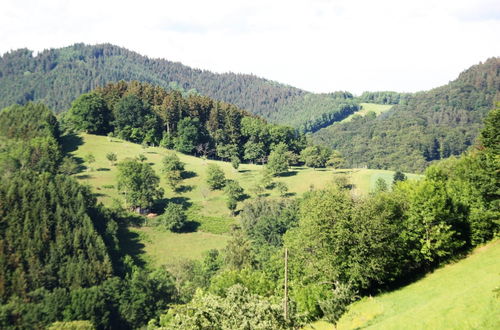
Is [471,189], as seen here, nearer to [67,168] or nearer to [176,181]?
[176,181]

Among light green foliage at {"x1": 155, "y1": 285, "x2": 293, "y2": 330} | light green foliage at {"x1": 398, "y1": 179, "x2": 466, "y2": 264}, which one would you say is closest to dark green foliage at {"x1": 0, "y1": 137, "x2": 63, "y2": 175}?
light green foliage at {"x1": 398, "y1": 179, "x2": 466, "y2": 264}

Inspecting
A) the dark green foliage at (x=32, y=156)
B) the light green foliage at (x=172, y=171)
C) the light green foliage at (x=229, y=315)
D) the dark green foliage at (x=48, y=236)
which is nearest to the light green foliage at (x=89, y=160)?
the dark green foliage at (x=32, y=156)

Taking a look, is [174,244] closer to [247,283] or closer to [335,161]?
[247,283]

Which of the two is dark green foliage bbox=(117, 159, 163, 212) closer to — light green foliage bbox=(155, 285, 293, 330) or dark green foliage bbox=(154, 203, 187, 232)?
dark green foliage bbox=(154, 203, 187, 232)

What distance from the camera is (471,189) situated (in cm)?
5659

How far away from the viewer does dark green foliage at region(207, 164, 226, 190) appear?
392 ft

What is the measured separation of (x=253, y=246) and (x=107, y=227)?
30958mm

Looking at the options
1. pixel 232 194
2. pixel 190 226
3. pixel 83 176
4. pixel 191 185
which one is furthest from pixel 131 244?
pixel 83 176

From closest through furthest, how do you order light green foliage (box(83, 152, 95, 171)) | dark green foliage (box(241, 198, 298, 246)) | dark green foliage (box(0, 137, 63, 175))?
1. dark green foliage (box(241, 198, 298, 246))
2. dark green foliage (box(0, 137, 63, 175))
3. light green foliage (box(83, 152, 95, 171))

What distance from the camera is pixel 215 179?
A: 120 m

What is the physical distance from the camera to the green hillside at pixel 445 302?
2823 centimetres

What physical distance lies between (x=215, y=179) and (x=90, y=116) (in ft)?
188

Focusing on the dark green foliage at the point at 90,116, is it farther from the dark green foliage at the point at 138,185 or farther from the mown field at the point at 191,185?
the dark green foliage at the point at 138,185

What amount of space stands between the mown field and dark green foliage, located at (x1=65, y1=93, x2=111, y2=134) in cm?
436
